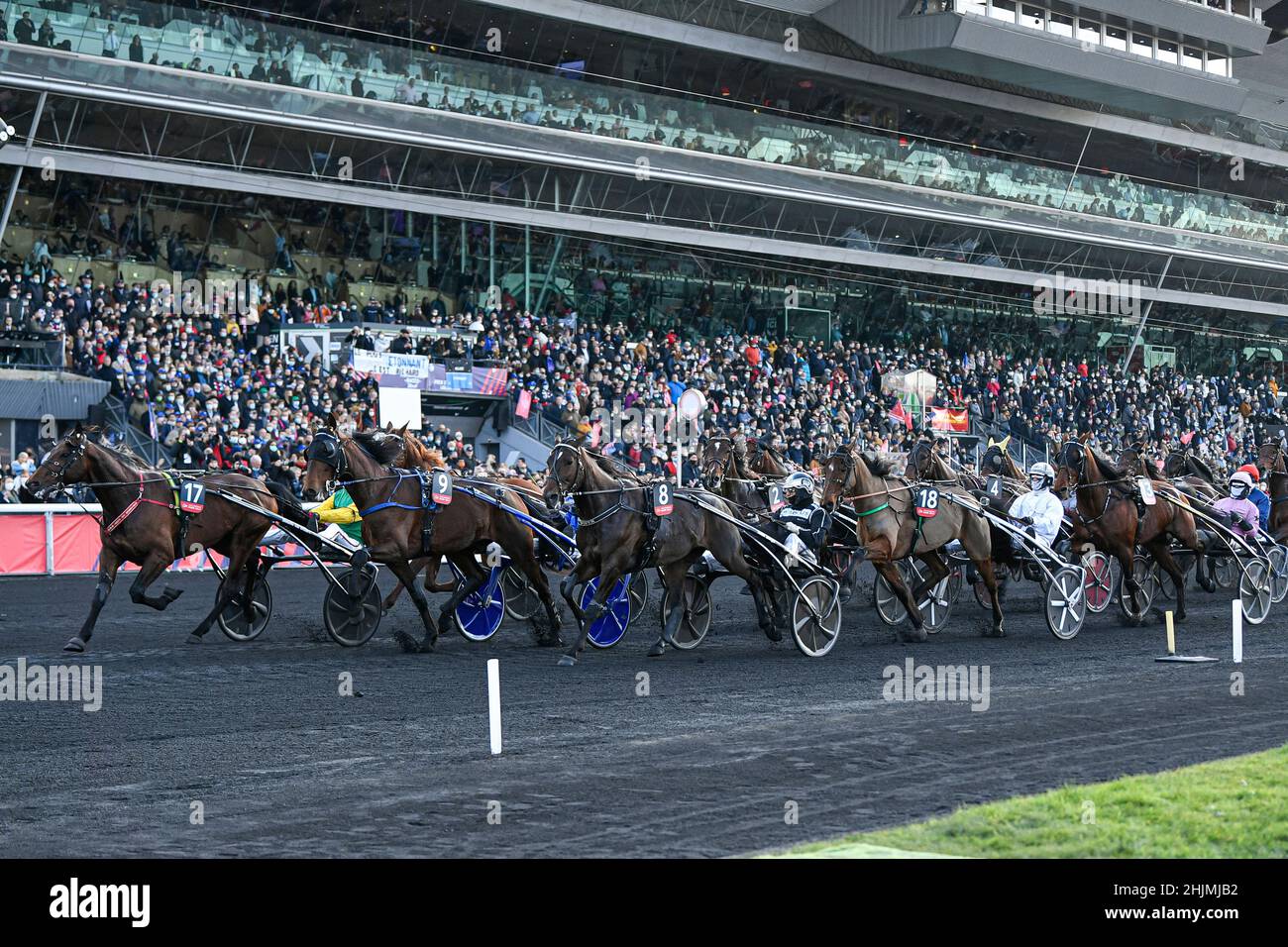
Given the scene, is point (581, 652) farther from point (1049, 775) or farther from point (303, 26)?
point (303, 26)

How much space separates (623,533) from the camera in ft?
42.1

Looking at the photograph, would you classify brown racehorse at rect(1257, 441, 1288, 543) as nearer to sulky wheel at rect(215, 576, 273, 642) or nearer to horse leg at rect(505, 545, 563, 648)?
horse leg at rect(505, 545, 563, 648)

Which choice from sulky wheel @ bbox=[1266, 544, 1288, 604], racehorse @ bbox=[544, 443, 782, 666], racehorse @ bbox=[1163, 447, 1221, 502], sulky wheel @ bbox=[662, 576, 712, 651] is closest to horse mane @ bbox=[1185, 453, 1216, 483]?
racehorse @ bbox=[1163, 447, 1221, 502]

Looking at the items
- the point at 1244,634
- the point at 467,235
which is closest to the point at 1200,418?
the point at 467,235

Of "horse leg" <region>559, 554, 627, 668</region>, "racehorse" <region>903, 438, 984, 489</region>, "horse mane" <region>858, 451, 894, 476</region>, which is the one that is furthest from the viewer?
"racehorse" <region>903, 438, 984, 489</region>

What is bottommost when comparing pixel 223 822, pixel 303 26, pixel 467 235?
pixel 223 822

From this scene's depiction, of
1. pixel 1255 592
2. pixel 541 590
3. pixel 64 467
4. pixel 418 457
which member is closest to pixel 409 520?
pixel 418 457

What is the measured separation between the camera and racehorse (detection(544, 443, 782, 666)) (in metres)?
12.8

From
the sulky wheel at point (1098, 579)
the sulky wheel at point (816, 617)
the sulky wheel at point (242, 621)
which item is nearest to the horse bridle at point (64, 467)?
the sulky wheel at point (242, 621)

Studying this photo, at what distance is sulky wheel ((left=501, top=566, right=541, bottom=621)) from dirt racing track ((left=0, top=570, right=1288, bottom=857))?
1.55ft

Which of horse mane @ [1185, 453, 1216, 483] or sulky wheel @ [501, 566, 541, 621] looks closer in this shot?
sulky wheel @ [501, 566, 541, 621]

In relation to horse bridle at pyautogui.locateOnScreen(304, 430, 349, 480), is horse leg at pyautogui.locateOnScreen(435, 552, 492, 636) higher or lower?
lower
